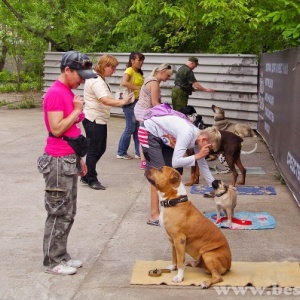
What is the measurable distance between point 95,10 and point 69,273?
12464mm

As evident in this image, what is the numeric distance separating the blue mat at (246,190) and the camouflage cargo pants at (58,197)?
329 cm

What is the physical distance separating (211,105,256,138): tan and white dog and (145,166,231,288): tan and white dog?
22.7 ft

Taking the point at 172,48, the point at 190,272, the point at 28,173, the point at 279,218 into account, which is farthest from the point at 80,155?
the point at 172,48

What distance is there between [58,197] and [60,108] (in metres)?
0.74

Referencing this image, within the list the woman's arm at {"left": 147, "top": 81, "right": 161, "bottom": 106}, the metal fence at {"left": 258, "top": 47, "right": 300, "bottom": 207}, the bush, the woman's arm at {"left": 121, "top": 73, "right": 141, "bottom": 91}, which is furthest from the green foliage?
the woman's arm at {"left": 147, "top": 81, "right": 161, "bottom": 106}

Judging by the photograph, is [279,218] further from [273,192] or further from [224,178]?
[224,178]

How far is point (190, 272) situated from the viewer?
5.45 m

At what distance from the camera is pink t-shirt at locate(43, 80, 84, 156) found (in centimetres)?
521

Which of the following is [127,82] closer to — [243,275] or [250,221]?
[250,221]

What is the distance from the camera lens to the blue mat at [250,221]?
688 centimetres

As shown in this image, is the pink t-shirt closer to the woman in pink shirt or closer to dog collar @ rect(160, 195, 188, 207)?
the woman in pink shirt

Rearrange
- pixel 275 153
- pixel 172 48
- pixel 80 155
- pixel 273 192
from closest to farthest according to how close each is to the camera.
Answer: pixel 80 155, pixel 273 192, pixel 275 153, pixel 172 48

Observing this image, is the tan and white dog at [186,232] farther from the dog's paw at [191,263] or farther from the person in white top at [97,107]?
the person in white top at [97,107]

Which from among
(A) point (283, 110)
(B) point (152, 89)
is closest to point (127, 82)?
(B) point (152, 89)
